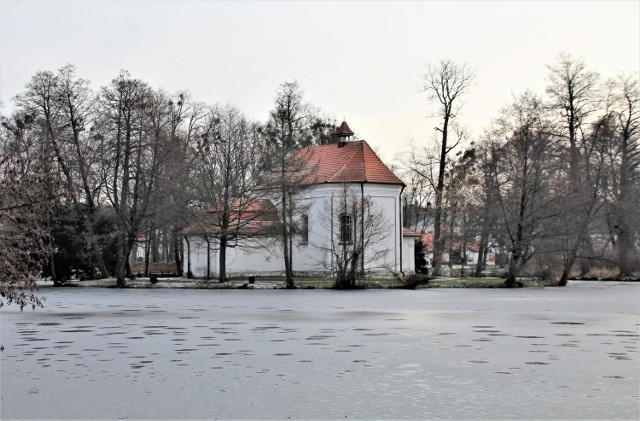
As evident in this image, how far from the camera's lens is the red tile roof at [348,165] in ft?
176

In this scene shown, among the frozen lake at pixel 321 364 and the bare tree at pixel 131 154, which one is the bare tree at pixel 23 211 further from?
the bare tree at pixel 131 154

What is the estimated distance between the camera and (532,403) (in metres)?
11.0

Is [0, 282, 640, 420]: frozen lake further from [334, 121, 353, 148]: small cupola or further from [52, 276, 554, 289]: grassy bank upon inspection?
[334, 121, 353, 148]: small cupola

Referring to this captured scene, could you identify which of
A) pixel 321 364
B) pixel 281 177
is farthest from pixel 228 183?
pixel 321 364

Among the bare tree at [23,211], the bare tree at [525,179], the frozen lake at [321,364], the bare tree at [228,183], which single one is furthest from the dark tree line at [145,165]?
the bare tree at [23,211]

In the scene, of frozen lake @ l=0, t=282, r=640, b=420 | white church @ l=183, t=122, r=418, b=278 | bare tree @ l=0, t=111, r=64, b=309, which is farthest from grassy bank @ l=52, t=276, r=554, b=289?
bare tree @ l=0, t=111, r=64, b=309

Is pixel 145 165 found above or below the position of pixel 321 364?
above

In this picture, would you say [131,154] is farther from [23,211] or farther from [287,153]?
[23,211]

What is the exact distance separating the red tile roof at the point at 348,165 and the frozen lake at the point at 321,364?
84.3ft

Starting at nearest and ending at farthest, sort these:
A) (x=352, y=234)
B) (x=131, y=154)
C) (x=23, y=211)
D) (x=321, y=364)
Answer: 1. (x=23, y=211)
2. (x=321, y=364)
3. (x=352, y=234)
4. (x=131, y=154)

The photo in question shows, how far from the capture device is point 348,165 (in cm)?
5484

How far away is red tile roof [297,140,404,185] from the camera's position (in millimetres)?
53656

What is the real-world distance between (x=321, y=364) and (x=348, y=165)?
133 ft

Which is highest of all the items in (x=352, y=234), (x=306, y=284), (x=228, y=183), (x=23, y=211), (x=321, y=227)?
(x=228, y=183)
